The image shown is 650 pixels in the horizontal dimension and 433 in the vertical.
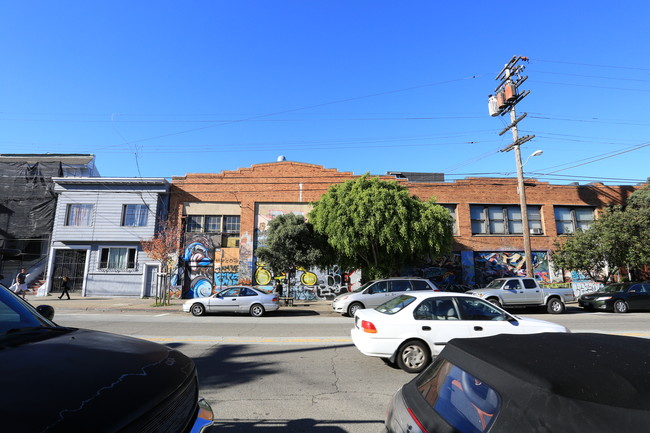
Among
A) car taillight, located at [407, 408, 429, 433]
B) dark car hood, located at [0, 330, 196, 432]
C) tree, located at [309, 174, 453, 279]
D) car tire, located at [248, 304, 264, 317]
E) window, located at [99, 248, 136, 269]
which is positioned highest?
tree, located at [309, 174, 453, 279]

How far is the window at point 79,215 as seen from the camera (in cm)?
2412

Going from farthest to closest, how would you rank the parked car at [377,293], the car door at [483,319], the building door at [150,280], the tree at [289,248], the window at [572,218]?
the window at [572,218] → the building door at [150,280] → the tree at [289,248] → the parked car at [377,293] → the car door at [483,319]

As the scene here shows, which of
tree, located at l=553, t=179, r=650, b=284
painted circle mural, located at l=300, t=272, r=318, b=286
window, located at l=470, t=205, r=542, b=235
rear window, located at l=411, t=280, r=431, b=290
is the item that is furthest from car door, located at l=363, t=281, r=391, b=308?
tree, located at l=553, t=179, r=650, b=284

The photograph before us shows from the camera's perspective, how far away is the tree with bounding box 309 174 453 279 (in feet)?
57.7

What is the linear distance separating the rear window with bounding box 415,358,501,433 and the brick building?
21.5 metres

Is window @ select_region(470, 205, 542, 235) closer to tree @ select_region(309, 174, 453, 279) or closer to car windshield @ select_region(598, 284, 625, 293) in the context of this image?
tree @ select_region(309, 174, 453, 279)

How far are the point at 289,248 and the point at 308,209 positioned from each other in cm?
661

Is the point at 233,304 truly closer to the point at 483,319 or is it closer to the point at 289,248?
the point at 289,248

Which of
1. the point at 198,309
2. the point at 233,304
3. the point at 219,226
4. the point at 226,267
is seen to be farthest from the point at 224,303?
the point at 219,226

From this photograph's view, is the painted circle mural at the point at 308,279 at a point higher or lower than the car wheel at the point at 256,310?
higher

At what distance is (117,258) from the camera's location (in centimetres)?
2369

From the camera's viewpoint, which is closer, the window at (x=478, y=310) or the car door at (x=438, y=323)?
the car door at (x=438, y=323)

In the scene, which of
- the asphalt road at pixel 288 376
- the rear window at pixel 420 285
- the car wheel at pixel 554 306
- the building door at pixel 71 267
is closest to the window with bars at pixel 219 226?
the building door at pixel 71 267

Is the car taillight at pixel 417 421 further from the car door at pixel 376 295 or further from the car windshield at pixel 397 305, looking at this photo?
the car door at pixel 376 295
